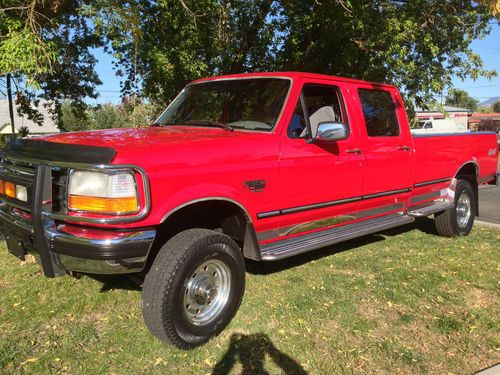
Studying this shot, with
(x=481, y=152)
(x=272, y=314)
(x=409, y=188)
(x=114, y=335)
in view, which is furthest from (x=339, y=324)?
(x=481, y=152)

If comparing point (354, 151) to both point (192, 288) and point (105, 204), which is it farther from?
point (105, 204)

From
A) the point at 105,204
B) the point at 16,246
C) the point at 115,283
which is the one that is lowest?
the point at 115,283

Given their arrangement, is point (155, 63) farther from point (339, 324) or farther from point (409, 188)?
point (339, 324)

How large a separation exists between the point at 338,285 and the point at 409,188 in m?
1.75

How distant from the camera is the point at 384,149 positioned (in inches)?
195

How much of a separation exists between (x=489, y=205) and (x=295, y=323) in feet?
25.2

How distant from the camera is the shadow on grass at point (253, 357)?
3.02 metres

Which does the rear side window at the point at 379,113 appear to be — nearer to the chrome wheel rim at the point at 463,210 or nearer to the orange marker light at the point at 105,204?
the chrome wheel rim at the point at 463,210

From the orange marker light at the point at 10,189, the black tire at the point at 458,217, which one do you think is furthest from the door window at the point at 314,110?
the black tire at the point at 458,217

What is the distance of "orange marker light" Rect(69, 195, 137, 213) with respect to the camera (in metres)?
2.87

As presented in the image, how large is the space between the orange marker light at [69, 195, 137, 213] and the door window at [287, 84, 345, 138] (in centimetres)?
172

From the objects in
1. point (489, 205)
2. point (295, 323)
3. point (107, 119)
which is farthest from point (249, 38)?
point (107, 119)

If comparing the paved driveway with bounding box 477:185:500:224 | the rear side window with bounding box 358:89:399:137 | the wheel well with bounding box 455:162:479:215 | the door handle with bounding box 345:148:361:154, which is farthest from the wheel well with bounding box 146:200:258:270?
the paved driveway with bounding box 477:185:500:224

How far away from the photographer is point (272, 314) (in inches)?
150
